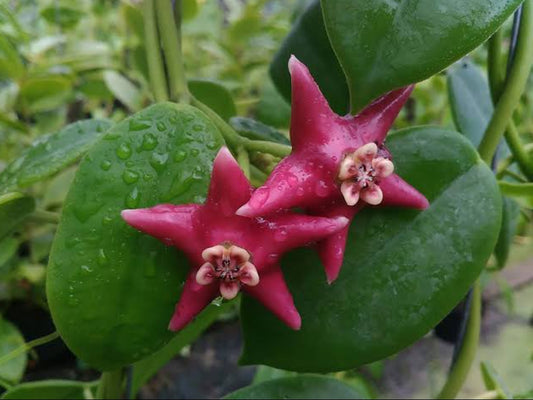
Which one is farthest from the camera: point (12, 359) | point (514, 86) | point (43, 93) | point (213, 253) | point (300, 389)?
point (43, 93)

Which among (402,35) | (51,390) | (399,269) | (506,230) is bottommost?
(51,390)

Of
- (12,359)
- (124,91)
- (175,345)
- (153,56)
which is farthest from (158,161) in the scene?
(124,91)

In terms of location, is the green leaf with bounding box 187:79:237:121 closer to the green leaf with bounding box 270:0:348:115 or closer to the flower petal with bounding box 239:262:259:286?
the green leaf with bounding box 270:0:348:115

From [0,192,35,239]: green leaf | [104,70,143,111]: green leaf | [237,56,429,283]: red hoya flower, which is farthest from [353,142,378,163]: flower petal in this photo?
[104,70,143,111]: green leaf

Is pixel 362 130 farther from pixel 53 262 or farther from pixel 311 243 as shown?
pixel 53 262

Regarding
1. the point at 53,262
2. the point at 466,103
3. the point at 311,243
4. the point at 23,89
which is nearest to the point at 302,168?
the point at 311,243

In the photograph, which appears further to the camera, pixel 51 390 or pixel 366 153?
pixel 51 390

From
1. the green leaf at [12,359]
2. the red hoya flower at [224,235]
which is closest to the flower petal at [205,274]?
the red hoya flower at [224,235]

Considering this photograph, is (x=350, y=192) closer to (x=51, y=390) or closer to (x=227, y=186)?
(x=227, y=186)

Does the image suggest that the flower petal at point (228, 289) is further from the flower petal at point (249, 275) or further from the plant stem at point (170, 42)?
the plant stem at point (170, 42)
